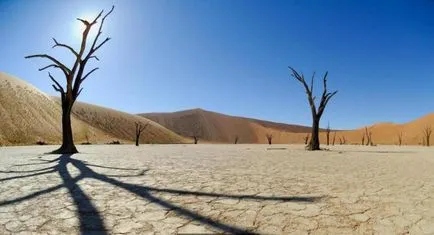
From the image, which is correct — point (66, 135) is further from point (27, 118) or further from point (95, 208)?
point (27, 118)

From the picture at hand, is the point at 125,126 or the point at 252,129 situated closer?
the point at 125,126

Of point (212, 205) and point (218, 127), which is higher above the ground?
point (218, 127)

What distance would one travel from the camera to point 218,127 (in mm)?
112938

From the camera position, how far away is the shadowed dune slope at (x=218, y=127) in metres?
106

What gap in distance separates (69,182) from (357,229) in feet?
19.2

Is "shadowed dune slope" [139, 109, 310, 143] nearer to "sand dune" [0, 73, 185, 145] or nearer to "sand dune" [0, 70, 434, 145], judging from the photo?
"sand dune" [0, 70, 434, 145]

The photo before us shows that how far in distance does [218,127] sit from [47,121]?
215 ft

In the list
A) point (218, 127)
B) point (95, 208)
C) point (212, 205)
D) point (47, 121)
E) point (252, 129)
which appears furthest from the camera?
point (252, 129)

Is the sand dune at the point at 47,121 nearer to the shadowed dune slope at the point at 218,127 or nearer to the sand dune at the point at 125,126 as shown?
the sand dune at the point at 125,126

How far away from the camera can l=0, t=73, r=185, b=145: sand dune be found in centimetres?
4506

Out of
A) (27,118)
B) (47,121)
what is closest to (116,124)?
(47,121)

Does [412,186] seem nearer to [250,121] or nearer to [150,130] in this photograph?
[150,130]

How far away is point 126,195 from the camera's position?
5.98 meters

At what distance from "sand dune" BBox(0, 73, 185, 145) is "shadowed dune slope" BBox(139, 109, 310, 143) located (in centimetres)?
2289
